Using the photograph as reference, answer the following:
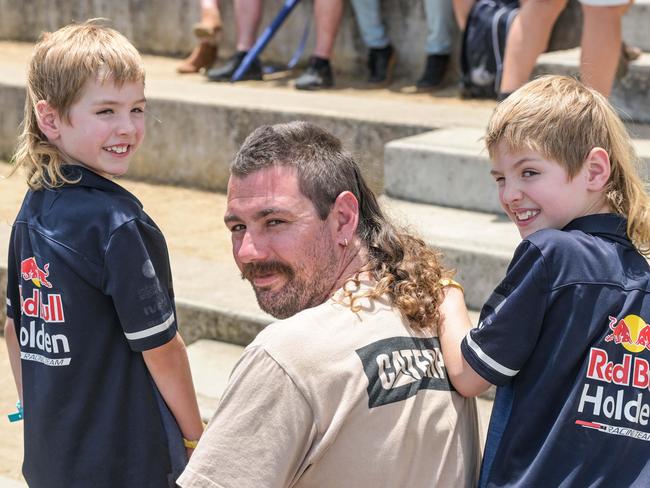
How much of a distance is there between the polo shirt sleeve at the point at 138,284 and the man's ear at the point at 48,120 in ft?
0.90

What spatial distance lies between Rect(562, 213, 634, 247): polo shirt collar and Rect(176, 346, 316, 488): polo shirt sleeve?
56 centimetres

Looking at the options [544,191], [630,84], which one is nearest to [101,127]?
[544,191]

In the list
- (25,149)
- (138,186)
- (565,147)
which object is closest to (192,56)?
(138,186)

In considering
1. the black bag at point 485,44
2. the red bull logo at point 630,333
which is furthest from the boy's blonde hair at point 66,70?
the black bag at point 485,44

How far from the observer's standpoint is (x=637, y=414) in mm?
1734

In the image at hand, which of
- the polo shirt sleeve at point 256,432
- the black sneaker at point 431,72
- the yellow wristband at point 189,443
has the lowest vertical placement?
the black sneaker at point 431,72

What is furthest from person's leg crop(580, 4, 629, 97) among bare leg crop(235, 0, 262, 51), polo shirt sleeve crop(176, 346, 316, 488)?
bare leg crop(235, 0, 262, 51)

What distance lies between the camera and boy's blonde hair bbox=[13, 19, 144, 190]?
216 cm

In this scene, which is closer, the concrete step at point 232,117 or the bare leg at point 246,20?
the concrete step at point 232,117

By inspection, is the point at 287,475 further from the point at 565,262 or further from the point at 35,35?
the point at 35,35

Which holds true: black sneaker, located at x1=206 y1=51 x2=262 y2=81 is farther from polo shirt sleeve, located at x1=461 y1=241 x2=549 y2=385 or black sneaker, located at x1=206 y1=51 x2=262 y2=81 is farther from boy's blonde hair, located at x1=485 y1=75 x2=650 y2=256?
polo shirt sleeve, located at x1=461 y1=241 x2=549 y2=385

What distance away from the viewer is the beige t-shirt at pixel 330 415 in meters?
1.61

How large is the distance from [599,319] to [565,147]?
301mm

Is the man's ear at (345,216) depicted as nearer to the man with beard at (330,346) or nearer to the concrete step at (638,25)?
the man with beard at (330,346)
